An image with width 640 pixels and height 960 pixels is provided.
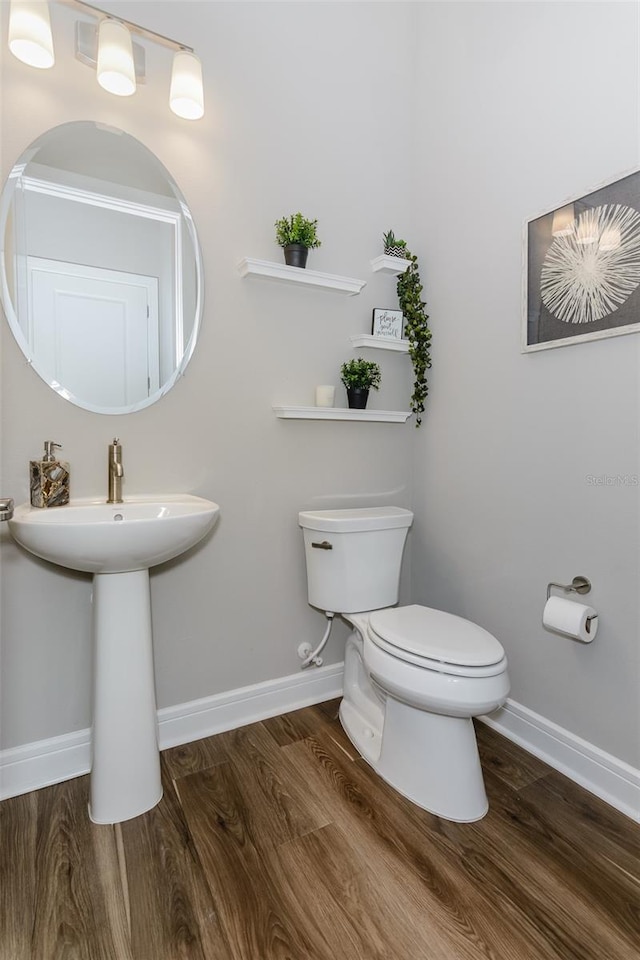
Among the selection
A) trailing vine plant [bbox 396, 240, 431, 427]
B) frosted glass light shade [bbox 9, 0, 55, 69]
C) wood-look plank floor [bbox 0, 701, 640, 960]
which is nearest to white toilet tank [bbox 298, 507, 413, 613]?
wood-look plank floor [bbox 0, 701, 640, 960]

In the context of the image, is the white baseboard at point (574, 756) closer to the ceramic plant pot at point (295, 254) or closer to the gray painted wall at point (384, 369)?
the gray painted wall at point (384, 369)

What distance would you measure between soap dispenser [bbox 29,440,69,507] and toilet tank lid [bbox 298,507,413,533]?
791mm

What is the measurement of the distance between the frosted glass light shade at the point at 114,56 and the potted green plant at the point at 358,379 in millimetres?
1104

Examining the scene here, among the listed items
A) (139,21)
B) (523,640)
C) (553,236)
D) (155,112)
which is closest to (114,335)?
(155,112)

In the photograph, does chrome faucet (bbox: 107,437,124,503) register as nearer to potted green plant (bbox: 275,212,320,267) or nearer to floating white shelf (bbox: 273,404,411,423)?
floating white shelf (bbox: 273,404,411,423)

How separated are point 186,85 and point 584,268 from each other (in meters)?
1.34

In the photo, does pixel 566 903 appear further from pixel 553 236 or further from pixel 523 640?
pixel 553 236

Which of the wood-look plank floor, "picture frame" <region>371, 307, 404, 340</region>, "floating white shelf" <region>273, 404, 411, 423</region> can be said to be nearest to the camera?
the wood-look plank floor

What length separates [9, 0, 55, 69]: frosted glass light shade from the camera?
1.28m

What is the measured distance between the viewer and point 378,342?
1967 millimetres

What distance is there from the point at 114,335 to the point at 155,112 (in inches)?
28.2

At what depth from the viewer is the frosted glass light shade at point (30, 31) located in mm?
1280

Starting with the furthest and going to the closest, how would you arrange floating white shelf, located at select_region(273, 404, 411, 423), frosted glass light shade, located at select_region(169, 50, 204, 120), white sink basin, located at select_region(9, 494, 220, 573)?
floating white shelf, located at select_region(273, 404, 411, 423) → frosted glass light shade, located at select_region(169, 50, 204, 120) → white sink basin, located at select_region(9, 494, 220, 573)

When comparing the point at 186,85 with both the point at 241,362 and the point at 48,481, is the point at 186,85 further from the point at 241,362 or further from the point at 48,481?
the point at 48,481
